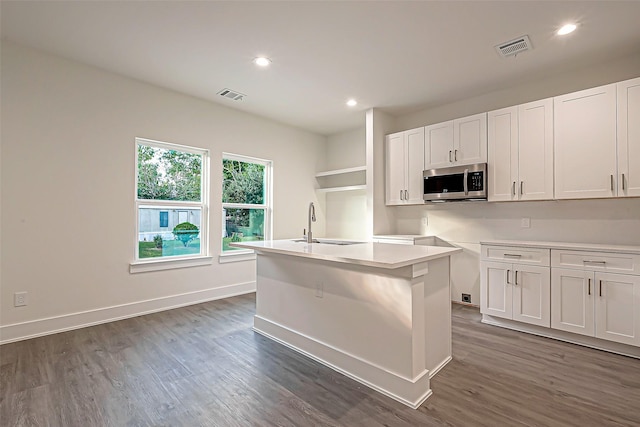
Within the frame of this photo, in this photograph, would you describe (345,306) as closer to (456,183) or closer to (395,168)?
(456,183)

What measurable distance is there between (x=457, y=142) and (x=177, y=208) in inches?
148

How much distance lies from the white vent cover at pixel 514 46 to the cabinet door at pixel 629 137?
931 millimetres

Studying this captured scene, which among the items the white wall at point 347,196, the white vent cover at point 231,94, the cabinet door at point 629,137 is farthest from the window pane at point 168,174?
the cabinet door at point 629,137

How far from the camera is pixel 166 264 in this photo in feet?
12.5

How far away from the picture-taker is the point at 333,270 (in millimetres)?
2359

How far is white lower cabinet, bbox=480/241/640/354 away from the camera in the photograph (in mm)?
2527

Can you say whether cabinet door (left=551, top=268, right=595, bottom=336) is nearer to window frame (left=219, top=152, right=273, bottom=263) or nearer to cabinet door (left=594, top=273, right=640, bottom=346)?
cabinet door (left=594, top=273, right=640, bottom=346)

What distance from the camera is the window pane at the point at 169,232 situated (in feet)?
12.1

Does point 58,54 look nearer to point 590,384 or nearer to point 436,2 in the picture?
point 436,2

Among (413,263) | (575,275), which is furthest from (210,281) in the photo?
(575,275)

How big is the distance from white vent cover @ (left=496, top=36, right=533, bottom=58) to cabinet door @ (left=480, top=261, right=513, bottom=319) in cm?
210

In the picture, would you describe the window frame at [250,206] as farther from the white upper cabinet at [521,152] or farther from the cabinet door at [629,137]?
the cabinet door at [629,137]

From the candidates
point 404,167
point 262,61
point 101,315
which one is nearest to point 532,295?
point 404,167

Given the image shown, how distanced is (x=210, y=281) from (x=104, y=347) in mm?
1609
